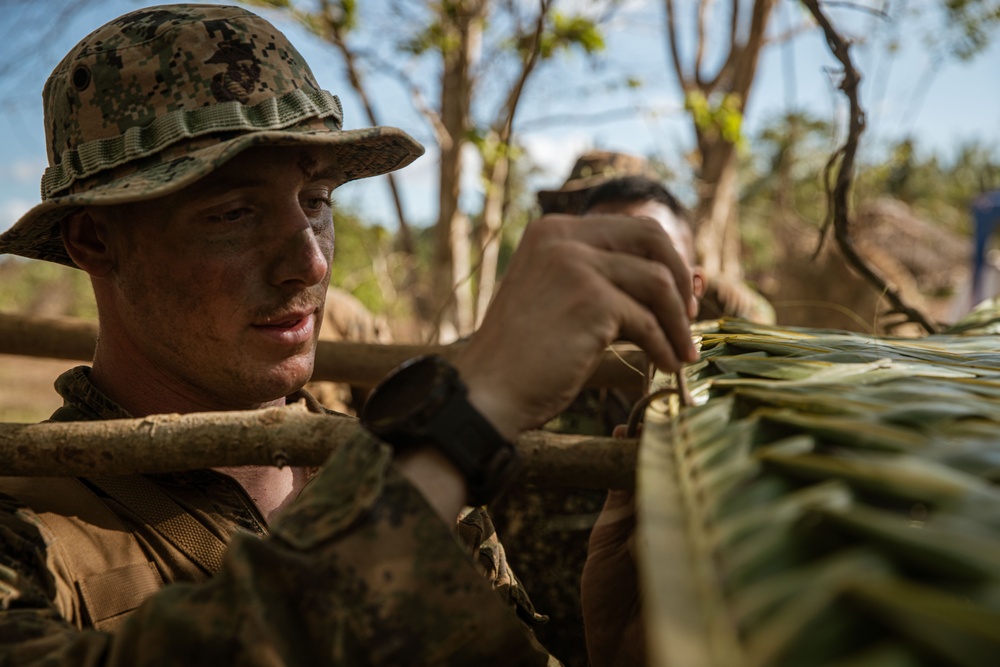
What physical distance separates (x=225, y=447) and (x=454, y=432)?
365 mm

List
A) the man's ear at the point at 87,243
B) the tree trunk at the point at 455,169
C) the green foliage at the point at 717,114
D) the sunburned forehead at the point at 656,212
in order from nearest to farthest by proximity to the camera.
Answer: the man's ear at the point at 87,243
the sunburned forehead at the point at 656,212
the green foliage at the point at 717,114
the tree trunk at the point at 455,169

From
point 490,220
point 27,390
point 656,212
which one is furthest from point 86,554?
point 27,390

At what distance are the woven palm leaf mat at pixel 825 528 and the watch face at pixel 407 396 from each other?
25 cm

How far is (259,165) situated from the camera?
4.88 ft

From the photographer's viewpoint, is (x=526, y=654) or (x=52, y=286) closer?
(x=526, y=654)

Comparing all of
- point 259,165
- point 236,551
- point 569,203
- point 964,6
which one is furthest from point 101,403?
point 964,6

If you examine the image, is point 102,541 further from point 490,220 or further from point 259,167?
point 490,220

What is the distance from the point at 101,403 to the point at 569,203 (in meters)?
3.19

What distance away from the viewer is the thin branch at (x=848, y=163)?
216 centimetres

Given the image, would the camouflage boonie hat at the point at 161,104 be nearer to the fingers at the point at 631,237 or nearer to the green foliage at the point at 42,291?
the fingers at the point at 631,237

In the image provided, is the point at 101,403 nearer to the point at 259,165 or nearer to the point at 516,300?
the point at 259,165

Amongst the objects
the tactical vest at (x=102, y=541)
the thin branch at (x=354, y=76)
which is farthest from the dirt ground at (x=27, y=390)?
the tactical vest at (x=102, y=541)

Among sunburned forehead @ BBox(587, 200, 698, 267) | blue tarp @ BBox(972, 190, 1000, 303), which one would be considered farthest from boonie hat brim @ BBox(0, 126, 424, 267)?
blue tarp @ BBox(972, 190, 1000, 303)

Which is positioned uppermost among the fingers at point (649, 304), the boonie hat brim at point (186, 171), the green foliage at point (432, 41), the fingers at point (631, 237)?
the green foliage at point (432, 41)
